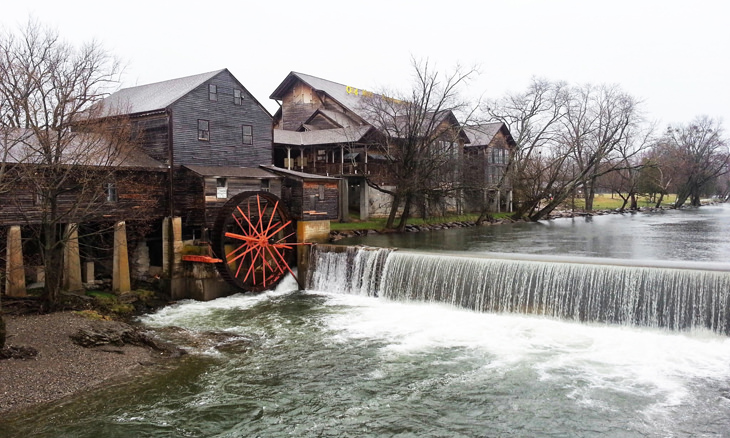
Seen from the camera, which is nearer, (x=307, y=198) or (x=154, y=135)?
(x=154, y=135)

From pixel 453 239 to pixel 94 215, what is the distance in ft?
57.7

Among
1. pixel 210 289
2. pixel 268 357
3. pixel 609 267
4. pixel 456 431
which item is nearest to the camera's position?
pixel 456 431

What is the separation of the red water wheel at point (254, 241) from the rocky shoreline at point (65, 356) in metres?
6.50

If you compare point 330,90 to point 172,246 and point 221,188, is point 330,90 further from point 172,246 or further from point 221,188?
point 172,246

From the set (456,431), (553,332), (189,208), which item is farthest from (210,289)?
(456,431)

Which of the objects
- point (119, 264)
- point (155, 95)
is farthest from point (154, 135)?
point (119, 264)

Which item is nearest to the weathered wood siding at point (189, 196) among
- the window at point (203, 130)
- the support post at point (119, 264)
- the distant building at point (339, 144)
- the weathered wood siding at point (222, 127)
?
the weathered wood siding at point (222, 127)

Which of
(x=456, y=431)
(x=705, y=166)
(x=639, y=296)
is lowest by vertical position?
(x=456, y=431)

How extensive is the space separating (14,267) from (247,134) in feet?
36.4

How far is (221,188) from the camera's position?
890 inches

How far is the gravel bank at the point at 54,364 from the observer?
1023 cm

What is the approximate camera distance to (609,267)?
15.8 metres

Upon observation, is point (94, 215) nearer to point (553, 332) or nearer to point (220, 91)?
point (220, 91)

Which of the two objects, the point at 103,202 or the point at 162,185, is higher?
the point at 162,185
